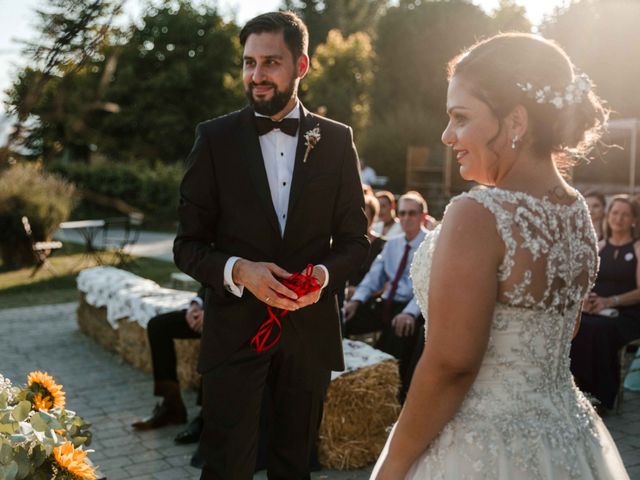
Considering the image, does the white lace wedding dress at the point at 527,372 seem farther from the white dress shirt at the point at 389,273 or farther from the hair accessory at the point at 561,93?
the white dress shirt at the point at 389,273

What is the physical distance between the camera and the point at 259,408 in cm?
291

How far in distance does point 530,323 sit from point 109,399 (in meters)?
4.98

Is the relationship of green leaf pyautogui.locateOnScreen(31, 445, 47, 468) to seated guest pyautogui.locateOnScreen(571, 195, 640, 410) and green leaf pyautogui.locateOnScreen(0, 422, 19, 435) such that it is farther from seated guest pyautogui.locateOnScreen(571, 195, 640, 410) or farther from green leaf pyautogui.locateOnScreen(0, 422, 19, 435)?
seated guest pyautogui.locateOnScreen(571, 195, 640, 410)

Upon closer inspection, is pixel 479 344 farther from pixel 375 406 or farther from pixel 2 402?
pixel 375 406

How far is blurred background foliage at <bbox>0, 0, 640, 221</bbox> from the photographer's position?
2.78 feet

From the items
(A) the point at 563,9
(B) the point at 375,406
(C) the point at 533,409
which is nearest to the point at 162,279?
(B) the point at 375,406

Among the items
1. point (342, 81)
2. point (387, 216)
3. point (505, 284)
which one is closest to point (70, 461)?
point (505, 284)

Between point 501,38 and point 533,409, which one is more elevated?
point 501,38

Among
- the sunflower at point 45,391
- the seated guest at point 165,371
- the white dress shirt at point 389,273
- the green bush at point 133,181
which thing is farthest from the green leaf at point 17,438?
the green bush at point 133,181

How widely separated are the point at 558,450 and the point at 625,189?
14.9 m

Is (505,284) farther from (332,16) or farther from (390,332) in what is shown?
(332,16)

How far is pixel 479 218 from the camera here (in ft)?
5.55

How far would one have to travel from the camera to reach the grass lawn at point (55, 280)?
1097cm

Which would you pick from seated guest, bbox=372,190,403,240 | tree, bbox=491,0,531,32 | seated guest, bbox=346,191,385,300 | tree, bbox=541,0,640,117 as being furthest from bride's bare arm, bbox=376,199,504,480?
tree, bbox=491,0,531,32
